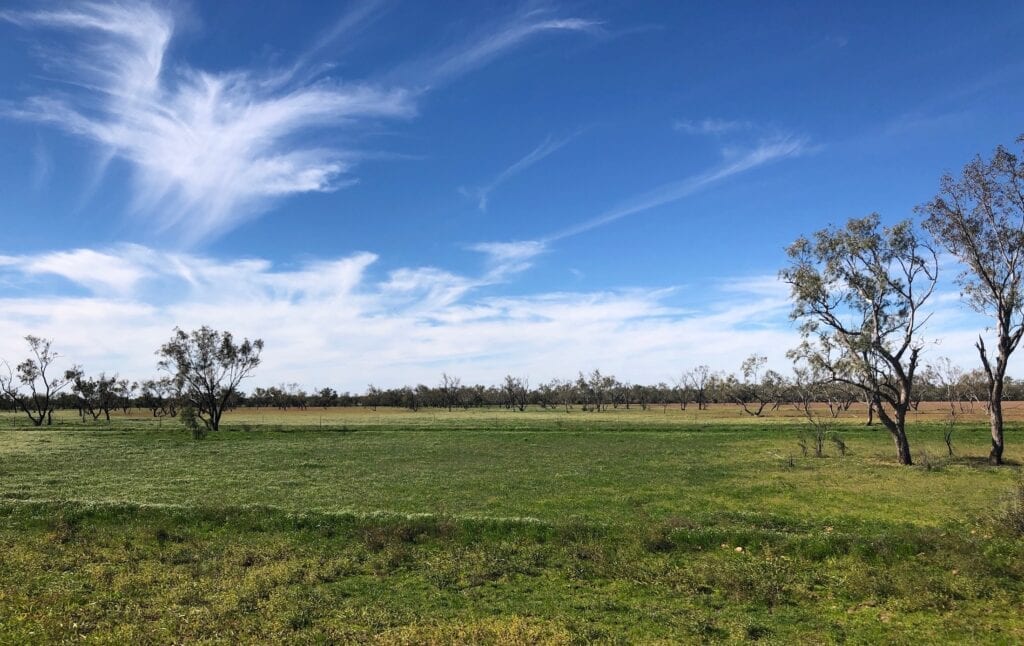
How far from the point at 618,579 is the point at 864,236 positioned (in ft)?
102

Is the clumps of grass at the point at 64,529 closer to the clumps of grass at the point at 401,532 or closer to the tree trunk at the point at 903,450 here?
the clumps of grass at the point at 401,532

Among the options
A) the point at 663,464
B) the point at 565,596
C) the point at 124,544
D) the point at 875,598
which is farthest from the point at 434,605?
the point at 663,464

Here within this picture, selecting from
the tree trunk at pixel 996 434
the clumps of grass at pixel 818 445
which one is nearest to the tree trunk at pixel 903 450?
the tree trunk at pixel 996 434

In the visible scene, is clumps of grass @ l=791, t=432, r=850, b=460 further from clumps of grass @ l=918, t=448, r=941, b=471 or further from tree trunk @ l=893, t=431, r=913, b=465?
clumps of grass @ l=918, t=448, r=941, b=471

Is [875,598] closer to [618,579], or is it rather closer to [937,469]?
[618,579]

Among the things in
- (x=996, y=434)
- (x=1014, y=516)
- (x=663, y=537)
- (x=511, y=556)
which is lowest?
(x=511, y=556)

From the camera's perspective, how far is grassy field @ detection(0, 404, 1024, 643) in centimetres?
1066

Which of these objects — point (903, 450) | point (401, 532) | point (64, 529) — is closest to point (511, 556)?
point (401, 532)

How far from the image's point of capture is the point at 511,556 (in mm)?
15328

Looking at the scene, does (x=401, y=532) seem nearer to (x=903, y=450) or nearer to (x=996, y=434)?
(x=903, y=450)

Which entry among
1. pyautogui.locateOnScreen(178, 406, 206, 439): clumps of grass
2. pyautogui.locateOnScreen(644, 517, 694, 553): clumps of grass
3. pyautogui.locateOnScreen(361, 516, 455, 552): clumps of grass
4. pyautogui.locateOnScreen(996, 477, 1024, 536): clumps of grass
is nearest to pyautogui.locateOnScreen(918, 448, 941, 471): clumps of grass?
pyautogui.locateOnScreen(996, 477, 1024, 536): clumps of grass

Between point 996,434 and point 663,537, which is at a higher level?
point 996,434

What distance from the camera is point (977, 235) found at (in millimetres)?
35188

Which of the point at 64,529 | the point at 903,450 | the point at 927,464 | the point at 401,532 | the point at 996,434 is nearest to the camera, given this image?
the point at 401,532
